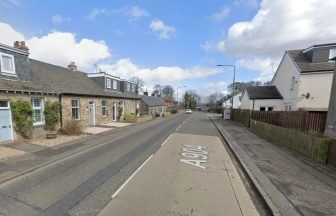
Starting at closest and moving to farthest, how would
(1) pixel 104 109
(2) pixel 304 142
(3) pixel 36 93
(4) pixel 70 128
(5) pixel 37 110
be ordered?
1. (2) pixel 304 142
2. (3) pixel 36 93
3. (5) pixel 37 110
4. (4) pixel 70 128
5. (1) pixel 104 109

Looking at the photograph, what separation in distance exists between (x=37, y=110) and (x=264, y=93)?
26746 millimetres

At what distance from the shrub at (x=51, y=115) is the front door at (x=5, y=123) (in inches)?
106

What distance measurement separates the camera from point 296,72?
871 inches

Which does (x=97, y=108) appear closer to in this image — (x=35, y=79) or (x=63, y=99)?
(x=63, y=99)

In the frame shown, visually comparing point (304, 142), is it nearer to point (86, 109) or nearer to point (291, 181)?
point (291, 181)

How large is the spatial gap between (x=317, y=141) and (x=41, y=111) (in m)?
16.3

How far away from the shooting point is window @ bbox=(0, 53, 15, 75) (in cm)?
1255

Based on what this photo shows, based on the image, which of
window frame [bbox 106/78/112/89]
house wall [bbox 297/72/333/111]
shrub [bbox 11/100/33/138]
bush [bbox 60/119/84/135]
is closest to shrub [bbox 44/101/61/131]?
bush [bbox 60/119/84/135]

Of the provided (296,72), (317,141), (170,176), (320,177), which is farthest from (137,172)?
(296,72)

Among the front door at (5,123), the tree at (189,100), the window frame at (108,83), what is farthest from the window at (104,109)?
the tree at (189,100)

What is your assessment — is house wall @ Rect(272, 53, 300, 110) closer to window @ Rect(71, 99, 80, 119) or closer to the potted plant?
window @ Rect(71, 99, 80, 119)

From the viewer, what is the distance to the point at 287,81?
81.0 feet

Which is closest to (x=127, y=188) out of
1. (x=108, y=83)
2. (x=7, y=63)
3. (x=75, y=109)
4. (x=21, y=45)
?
(x=7, y=63)

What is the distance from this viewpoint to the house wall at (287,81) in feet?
72.6
